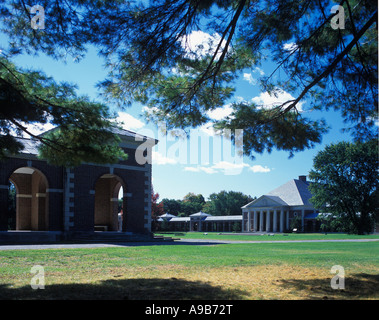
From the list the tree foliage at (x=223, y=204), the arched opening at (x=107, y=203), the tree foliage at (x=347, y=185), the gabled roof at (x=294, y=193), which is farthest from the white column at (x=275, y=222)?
the arched opening at (x=107, y=203)

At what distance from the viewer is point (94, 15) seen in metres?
7.24

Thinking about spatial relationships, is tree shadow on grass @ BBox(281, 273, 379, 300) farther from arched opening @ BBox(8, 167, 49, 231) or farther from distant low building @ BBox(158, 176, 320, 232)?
distant low building @ BBox(158, 176, 320, 232)

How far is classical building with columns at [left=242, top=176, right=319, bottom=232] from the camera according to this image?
6662cm

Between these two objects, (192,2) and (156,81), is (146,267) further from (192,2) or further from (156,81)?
(192,2)

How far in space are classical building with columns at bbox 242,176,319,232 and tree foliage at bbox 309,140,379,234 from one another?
18337 mm

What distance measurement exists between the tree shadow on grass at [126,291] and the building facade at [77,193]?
16549mm

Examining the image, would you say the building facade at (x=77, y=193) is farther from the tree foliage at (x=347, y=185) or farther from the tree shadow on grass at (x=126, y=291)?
the tree shadow on grass at (x=126, y=291)

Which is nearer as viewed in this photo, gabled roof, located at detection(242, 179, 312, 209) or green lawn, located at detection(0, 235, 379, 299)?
green lawn, located at detection(0, 235, 379, 299)

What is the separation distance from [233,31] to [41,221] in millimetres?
21911

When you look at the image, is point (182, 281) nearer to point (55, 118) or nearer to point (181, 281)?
point (181, 281)

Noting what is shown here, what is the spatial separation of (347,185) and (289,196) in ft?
142

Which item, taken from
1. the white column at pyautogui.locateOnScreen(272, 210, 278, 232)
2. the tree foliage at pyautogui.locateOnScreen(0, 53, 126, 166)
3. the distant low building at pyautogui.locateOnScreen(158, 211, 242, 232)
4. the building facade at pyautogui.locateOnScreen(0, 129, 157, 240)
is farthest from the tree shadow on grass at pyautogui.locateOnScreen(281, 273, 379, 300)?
the distant low building at pyautogui.locateOnScreen(158, 211, 242, 232)
